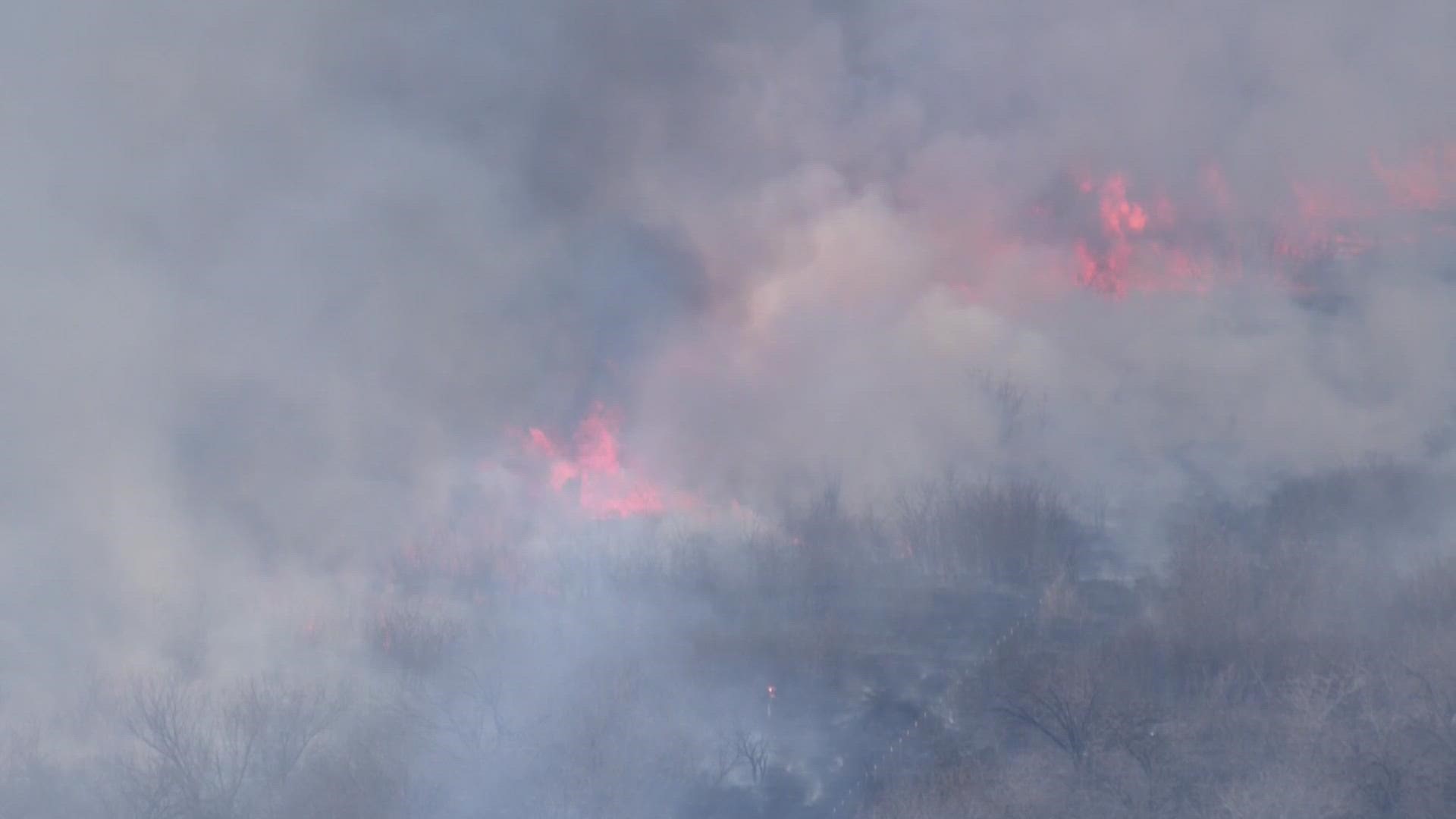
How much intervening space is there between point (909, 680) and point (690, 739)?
8895 millimetres

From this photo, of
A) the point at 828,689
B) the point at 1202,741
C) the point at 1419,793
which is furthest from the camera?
the point at 828,689

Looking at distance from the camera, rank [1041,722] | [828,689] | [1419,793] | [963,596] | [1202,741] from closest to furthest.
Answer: [1419,793], [1202,741], [1041,722], [828,689], [963,596]

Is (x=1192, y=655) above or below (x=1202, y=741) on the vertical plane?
above

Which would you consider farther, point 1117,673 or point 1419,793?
point 1117,673

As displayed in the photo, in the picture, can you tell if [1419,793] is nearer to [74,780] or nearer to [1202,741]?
[1202,741]

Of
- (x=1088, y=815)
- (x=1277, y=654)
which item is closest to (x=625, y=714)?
(x=1088, y=815)

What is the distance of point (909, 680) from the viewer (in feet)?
144

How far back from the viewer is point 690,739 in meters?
39.7

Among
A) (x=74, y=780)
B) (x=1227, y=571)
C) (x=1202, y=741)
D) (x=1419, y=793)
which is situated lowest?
(x=1419, y=793)

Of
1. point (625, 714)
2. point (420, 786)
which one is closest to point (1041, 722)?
point (625, 714)

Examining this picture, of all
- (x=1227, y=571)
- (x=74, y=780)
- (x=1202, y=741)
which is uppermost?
(x=1227, y=571)

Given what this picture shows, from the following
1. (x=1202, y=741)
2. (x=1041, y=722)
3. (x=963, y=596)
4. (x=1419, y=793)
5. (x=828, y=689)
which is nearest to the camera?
(x=1419, y=793)

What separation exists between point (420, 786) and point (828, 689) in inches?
576

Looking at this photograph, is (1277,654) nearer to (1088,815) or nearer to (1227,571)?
(1227,571)
